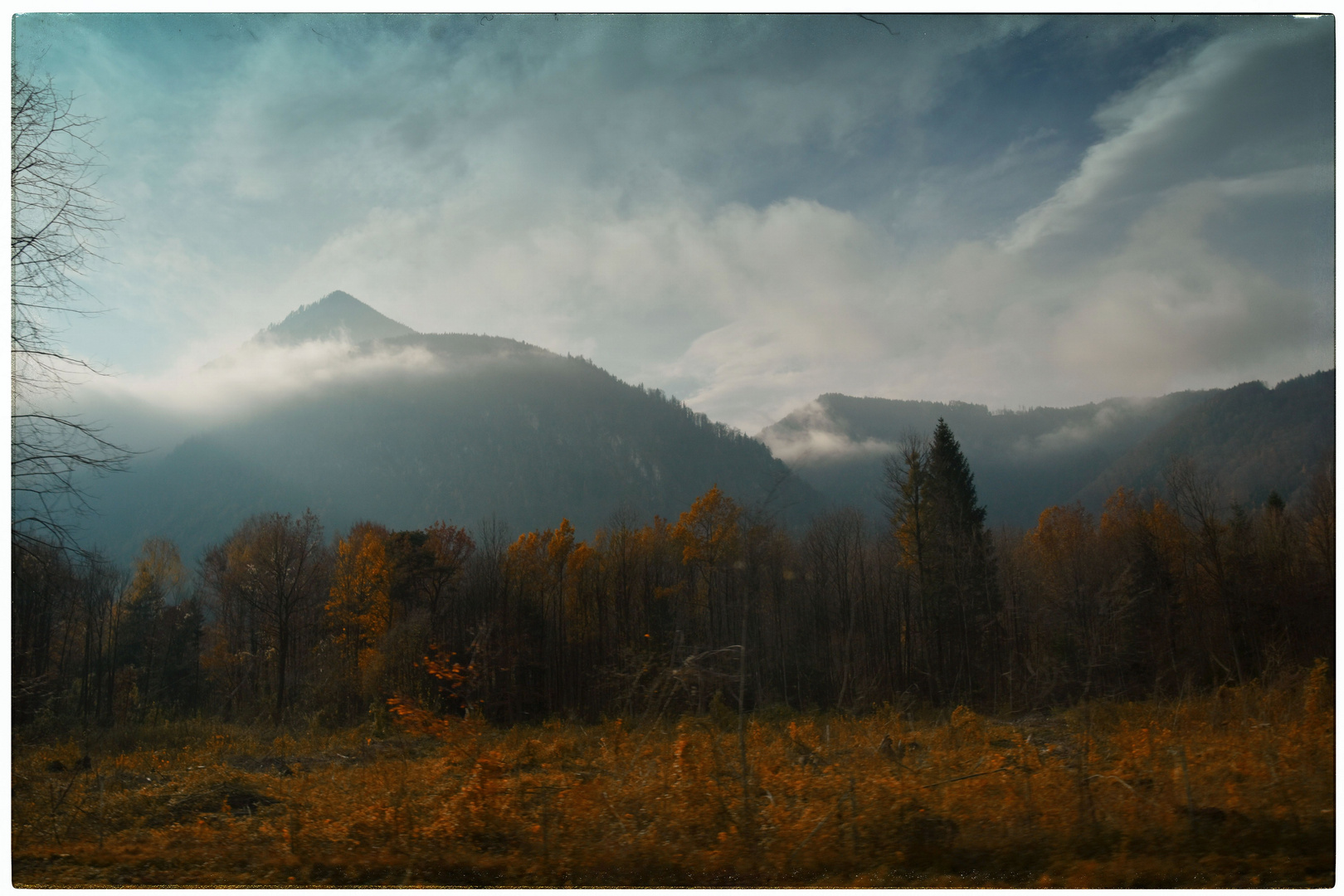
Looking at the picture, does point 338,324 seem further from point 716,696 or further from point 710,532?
point 716,696

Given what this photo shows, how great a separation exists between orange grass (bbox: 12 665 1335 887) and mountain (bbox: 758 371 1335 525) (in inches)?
119

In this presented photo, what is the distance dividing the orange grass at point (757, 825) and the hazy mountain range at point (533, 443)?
3.03 metres

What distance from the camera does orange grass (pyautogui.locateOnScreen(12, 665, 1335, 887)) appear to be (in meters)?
4.45

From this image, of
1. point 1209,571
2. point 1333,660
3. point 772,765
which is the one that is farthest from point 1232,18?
point 1209,571

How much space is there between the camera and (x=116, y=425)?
662cm

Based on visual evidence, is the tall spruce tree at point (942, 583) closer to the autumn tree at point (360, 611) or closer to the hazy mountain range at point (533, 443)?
the hazy mountain range at point (533, 443)

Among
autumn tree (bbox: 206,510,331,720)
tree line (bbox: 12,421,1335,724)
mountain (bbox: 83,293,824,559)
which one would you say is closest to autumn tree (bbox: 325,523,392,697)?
tree line (bbox: 12,421,1335,724)

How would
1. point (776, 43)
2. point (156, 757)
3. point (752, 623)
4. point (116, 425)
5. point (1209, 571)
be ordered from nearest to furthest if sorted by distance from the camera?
point (776, 43)
point (116, 425)
point (156, 757)
point (1209, 571)
point (752, 623)

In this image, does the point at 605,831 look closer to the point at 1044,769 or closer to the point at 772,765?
the point at 772,765

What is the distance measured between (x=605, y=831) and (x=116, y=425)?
651 centimetres

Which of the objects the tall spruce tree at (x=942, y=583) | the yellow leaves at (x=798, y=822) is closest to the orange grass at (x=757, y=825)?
the yellow leaves at (x=798, y=822)

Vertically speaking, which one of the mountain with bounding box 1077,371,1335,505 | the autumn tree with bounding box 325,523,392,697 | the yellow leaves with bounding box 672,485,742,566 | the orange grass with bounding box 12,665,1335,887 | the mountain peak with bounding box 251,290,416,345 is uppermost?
the mountain peak with bounding box 251,290,416,345

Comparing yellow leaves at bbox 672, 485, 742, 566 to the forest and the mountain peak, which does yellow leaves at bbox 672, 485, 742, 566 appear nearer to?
the forest

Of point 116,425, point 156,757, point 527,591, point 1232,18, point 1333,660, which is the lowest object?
point 156,757
